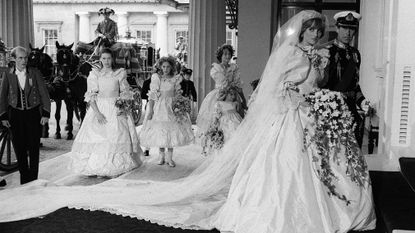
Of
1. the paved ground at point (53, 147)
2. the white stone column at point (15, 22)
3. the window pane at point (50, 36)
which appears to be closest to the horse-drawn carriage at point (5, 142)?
the paved ground at point (53, 147)

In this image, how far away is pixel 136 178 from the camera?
724cm

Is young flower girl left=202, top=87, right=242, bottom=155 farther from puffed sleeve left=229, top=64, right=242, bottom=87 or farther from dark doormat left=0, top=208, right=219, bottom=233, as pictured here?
dark doormat left=0, top=208, right=219, bottom=233

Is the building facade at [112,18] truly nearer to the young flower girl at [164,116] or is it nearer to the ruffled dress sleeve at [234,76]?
the young flower girl at [164,116]

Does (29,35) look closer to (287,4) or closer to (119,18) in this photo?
(287,4)

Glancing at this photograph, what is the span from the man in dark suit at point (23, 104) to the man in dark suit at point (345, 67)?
124 inches

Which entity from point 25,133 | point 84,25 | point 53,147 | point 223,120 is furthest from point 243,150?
point 84,25

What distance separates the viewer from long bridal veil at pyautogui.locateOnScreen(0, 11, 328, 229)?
4844 millimetres

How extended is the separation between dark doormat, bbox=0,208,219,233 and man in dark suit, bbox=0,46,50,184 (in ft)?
4.24

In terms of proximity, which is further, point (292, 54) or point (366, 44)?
point (366, 44)

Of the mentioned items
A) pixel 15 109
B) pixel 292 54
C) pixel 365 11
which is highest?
pixel 365 11

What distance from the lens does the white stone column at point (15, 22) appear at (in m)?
12.1

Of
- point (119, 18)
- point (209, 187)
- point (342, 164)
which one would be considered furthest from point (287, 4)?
point (119, 18)

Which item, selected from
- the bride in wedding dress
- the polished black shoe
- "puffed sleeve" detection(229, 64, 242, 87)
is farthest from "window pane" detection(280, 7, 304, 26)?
the polished black shoe

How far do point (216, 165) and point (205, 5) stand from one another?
725 cm
